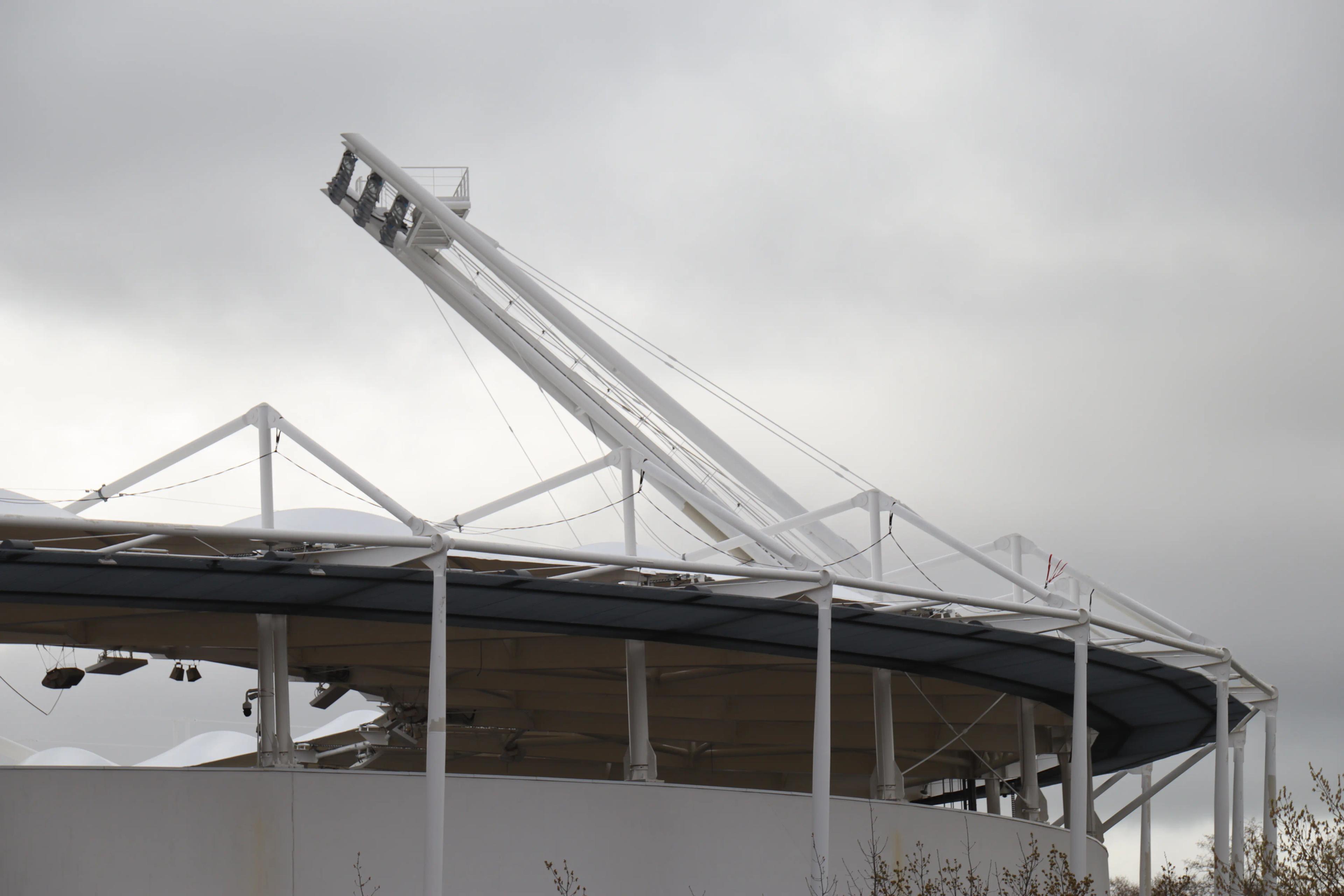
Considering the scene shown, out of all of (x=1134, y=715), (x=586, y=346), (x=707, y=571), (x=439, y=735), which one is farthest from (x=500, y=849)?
(x=1134, y=715)

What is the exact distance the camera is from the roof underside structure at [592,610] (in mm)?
23953

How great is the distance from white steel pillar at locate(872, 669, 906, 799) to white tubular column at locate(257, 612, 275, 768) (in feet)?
40.4

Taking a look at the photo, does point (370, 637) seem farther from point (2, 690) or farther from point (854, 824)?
point (854, 824)

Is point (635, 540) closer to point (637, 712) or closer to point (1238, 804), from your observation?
point (637, 712)

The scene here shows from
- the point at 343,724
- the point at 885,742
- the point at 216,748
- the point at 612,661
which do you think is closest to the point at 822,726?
the point at 885,742

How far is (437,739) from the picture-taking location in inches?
874

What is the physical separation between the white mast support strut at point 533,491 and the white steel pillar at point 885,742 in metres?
8.34

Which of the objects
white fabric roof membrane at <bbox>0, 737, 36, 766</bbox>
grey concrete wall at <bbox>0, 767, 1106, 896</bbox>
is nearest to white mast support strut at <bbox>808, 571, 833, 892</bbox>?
grey concrete wall at <bbox>0, 767, 1106, 896</bbox>

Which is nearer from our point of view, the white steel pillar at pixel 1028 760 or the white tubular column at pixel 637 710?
the white tubular column at pixel 637 710

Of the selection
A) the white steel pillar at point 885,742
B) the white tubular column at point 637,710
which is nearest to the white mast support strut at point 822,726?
the white tubular column at point 637,710

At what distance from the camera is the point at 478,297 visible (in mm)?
34219

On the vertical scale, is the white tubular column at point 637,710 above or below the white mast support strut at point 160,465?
below

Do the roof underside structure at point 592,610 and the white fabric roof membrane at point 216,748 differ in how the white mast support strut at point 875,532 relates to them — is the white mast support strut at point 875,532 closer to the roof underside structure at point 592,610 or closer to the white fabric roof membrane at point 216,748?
the roof underside structure at point 592,610

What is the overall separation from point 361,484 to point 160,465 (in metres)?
4.16
